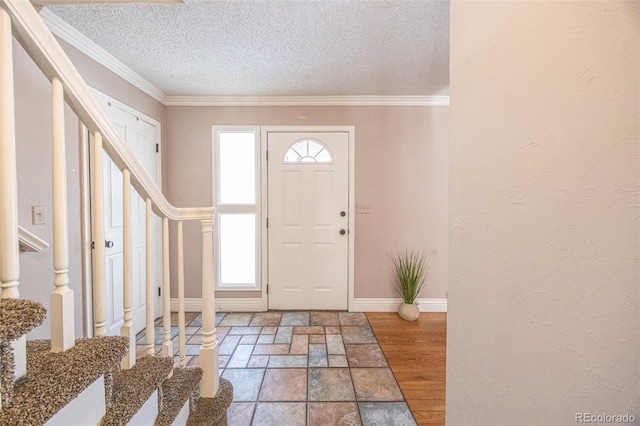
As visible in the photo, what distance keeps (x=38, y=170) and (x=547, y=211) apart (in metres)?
2.33

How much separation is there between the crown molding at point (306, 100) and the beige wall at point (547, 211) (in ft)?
6.89

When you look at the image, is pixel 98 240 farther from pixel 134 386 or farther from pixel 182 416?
pixel 182 416

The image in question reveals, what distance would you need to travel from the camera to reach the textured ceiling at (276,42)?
1587mm

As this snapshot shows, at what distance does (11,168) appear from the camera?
58cm

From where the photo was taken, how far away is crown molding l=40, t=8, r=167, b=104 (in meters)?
1.64

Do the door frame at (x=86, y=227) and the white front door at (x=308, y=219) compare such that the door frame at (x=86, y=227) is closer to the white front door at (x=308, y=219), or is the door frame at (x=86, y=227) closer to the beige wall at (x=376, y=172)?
the beige wall at (x=376, y=172)

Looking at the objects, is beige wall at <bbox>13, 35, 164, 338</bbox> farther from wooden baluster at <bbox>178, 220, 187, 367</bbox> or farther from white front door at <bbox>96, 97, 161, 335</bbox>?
wooden baluster at <bbox>178, 220, 187, 367</bbox>

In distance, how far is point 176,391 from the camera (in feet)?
3.67

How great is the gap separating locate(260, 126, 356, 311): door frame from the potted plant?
1.67 feet

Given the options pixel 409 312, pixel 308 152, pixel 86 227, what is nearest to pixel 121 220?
pixel 86 227

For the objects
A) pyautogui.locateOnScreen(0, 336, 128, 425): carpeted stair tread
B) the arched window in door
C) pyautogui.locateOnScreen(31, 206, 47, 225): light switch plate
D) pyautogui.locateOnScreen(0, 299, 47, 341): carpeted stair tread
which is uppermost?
the arched window in door

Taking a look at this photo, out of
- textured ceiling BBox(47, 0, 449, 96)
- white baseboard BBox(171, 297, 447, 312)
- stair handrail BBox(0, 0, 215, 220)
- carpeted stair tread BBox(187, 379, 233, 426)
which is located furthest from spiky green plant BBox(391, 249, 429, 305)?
stair handrail BBox(0, 0, 215, 220)

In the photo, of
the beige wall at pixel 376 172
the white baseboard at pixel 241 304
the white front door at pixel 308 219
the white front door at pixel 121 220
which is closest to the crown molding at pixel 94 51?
the white front door at pixel 121 220

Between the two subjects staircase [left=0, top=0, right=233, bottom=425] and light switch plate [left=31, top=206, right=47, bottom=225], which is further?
light switch plate [left=31, top=206, right=47, bottom=225]
